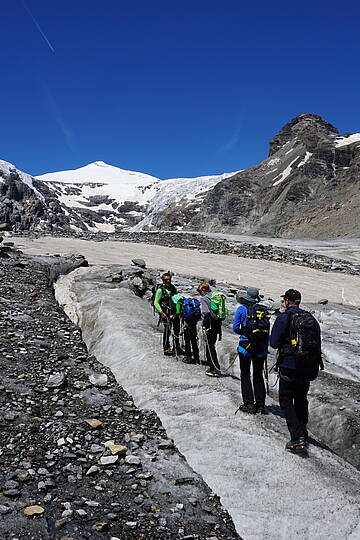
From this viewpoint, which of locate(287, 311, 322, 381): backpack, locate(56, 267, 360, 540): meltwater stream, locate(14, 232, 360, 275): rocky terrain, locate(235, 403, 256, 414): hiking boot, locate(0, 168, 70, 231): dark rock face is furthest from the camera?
locate(0, 168, 70, 231): dark rock face

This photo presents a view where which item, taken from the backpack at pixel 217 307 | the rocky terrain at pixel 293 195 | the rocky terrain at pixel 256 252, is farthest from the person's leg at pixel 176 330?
the rocky terrain at pixel 293 195

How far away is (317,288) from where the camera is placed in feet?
68.6

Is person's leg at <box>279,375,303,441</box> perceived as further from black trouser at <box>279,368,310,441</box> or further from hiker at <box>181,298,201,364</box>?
hiker at <box>181,298,201,364</box>

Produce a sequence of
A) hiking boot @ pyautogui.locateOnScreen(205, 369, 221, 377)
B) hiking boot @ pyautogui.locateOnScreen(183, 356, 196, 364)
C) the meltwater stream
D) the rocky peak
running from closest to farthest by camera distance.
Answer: the meltwater stream
hiking boot @ pyautogui.locateOnScreen(205, 369, 221, 377)
hiking boot @ pyautogui.locateOnScreen(183, 356, 196, 364)
the rocky peak

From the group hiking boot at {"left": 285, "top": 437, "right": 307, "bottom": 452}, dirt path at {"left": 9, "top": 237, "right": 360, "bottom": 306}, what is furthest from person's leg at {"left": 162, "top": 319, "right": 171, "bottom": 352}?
dirt path at {"left": 9, "top": 237, "right": 360, "bottom": 306}

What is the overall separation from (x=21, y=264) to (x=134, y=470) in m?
13.2

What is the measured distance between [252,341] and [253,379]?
0.79m

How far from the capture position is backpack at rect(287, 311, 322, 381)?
18.9 ft

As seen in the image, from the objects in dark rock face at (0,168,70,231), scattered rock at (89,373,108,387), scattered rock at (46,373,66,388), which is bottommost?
scattered rock at (89,373,108,387)

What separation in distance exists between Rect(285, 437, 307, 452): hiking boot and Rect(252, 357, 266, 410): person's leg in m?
1.16

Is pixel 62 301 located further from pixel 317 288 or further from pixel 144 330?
pixel 317 288

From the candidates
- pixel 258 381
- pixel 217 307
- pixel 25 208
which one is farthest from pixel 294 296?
pixel 25 208

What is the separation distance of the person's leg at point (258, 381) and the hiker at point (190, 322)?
2365 millimetres

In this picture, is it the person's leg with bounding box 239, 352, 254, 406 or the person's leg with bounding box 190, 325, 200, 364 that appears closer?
the person's leg with bounding box 239, 352, 254, 406
